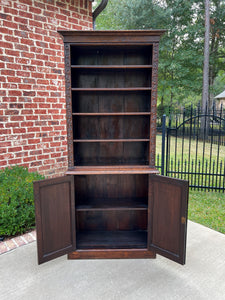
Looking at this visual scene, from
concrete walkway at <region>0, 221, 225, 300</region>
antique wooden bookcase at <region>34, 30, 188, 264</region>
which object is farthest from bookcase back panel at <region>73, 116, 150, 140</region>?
concrete walkway at <region>0, 221, 225, 300</region>

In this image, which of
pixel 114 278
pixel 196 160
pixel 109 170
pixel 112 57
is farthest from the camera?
pixel 196 160

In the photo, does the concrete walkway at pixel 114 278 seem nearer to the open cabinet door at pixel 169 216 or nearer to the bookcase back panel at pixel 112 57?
the open cabinet door at pixel 169 216

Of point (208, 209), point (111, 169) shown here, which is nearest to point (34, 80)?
point (111, 169)

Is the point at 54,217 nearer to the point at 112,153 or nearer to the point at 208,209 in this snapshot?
the point at 112,153

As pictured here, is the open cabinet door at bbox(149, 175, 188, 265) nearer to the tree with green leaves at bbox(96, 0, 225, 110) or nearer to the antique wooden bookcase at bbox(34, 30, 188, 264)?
the antique wooden bookcase at bbox(34, 30, 188, 264)

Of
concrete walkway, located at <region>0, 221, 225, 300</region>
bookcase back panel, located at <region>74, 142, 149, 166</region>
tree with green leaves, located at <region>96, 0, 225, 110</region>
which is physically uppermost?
tree with green leaves, located at <region>96, 0, 225, 110</region>

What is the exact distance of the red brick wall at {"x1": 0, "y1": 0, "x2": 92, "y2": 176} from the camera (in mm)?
2807

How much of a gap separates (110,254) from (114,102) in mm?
1628

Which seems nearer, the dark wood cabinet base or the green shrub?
the dark wood cabinet base

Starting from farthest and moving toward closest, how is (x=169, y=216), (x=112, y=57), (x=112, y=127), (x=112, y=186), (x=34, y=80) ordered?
(x=34, y=80), (x=112, y=186), (x=112, y=127), (x=112, y=57), (x=169, y=216)

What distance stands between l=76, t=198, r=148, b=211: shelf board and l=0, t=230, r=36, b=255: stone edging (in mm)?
738

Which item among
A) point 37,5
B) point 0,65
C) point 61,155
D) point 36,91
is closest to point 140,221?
point 61,155

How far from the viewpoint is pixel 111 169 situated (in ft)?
7.38

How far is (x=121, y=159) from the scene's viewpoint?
102 inches
